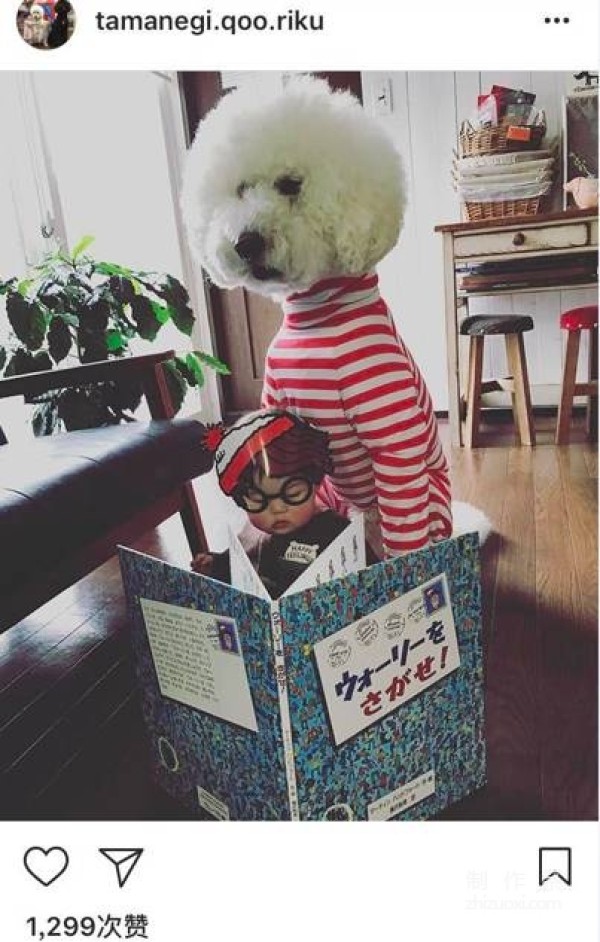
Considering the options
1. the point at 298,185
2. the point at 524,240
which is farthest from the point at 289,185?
the point at 524,240

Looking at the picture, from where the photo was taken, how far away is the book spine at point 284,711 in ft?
1.80

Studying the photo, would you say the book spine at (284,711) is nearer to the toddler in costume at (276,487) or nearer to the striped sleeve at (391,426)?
the toddler in costume at (276,487)

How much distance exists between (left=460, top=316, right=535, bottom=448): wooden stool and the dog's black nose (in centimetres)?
136

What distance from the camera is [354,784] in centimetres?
Answer: 62

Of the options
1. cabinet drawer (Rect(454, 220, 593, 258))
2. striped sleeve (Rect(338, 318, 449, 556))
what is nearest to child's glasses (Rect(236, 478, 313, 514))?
striped sleeve (Rect(338, 318, 449, 556))

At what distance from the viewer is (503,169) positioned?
1981mm

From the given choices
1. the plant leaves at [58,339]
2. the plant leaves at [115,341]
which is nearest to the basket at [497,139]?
the plant leaves at [115,341]
